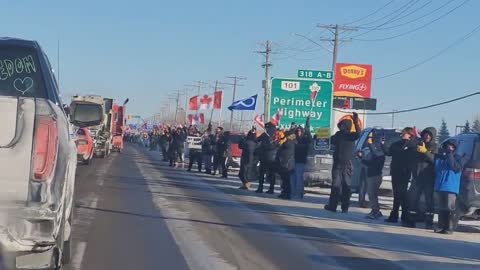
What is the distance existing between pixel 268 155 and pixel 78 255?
13343mm

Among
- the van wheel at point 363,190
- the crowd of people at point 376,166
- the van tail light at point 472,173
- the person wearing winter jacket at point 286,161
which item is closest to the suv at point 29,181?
the crowd of people at point 376,166

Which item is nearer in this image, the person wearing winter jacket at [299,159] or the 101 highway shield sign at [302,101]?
the person wearing winter jacket at [299,159]

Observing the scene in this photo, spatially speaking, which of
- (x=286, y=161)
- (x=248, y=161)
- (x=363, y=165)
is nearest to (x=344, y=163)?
(x=363, y=165)

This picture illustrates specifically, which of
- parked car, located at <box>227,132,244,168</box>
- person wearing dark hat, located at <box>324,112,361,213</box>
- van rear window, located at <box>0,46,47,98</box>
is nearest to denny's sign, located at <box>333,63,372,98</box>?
parked car, located at <box>227,132,244,168</box>

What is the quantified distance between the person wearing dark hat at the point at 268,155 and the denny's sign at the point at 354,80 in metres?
42.1

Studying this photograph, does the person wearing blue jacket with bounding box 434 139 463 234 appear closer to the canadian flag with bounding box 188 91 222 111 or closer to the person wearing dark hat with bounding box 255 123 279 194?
the person wearing dark hat with bounding box 255 123 279 194

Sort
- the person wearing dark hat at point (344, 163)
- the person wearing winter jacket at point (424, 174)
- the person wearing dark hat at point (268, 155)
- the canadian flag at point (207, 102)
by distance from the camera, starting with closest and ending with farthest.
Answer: the person wearing winter jacket at point (424, 174), the person wearing dark hat at point (344, 163), the person wearing dark hat at point (268, 155), the canadian flag at point (207, 102)

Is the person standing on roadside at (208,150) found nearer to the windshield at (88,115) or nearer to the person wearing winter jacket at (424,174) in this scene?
the person wearing winter jacket at (424,174)

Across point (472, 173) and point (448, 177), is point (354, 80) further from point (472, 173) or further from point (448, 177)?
point (448, 177)

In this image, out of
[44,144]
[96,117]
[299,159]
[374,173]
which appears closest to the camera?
[44,144]

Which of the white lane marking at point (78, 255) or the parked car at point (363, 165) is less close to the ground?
the parked car at point (363, 165)

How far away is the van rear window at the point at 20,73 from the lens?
328 inches

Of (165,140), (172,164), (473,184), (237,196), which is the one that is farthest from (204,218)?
(165,140)

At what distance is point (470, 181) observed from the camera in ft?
48.6
